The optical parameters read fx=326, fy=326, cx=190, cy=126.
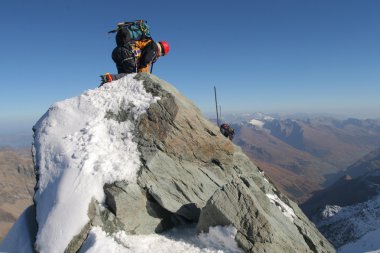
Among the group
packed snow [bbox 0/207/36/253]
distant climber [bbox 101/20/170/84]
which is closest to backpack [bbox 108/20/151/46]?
distant climber [bbox 101/20/170/84]

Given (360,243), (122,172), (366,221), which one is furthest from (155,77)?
(366,221)

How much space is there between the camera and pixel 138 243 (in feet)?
42.5

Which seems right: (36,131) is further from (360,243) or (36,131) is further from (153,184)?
(360,243)

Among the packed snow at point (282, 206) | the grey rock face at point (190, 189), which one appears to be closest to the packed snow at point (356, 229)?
the packed snow at point (282, 206)

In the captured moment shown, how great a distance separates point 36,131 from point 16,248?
6115mm

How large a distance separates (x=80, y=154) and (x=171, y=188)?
450 cm

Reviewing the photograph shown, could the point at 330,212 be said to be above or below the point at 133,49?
below

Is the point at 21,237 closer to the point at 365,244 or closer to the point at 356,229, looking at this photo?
the point at 365,244

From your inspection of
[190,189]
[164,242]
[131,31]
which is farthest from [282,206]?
[131,31]

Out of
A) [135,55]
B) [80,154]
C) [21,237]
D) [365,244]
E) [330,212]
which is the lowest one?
[330,212]

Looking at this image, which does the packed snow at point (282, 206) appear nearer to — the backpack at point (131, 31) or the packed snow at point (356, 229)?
the backpack at point (131, 31)

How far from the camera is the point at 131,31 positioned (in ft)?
66.7

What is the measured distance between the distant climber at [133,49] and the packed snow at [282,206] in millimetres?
11470

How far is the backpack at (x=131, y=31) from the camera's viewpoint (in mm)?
20094
